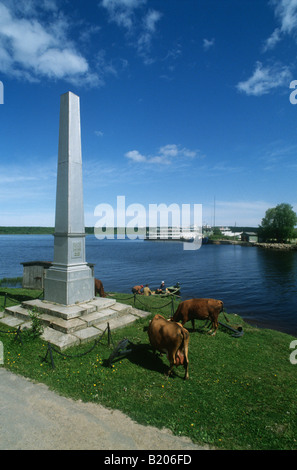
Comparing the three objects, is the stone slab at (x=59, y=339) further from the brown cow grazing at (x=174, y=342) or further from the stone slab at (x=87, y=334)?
the brown cow grazing at (x=174, y=342)

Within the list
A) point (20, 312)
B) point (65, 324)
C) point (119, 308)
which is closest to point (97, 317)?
point (65, 324)

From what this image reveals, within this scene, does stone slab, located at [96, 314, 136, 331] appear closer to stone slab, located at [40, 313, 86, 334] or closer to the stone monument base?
stone slab, located at [40, 313, 86, 334]

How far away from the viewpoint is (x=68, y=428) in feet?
14.2

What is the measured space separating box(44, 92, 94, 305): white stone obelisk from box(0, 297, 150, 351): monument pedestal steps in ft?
1.91

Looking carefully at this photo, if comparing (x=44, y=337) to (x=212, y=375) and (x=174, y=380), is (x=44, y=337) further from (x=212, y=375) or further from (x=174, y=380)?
(x=212, y=375)

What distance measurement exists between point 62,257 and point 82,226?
1.59m

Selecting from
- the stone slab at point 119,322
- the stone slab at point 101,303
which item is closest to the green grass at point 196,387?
the stone slab at point 119,322

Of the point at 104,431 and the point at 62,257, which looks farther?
the point at 62,257

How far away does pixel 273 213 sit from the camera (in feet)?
319

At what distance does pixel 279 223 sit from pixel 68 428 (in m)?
108

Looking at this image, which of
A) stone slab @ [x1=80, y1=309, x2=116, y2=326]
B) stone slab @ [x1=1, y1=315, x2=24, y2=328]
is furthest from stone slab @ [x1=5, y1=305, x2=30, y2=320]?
stone slab @ [x1=80, y1=309, x2=116, y2=326]

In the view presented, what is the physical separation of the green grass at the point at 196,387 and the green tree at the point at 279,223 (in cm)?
9886

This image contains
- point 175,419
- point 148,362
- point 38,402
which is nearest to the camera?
point 175,419
